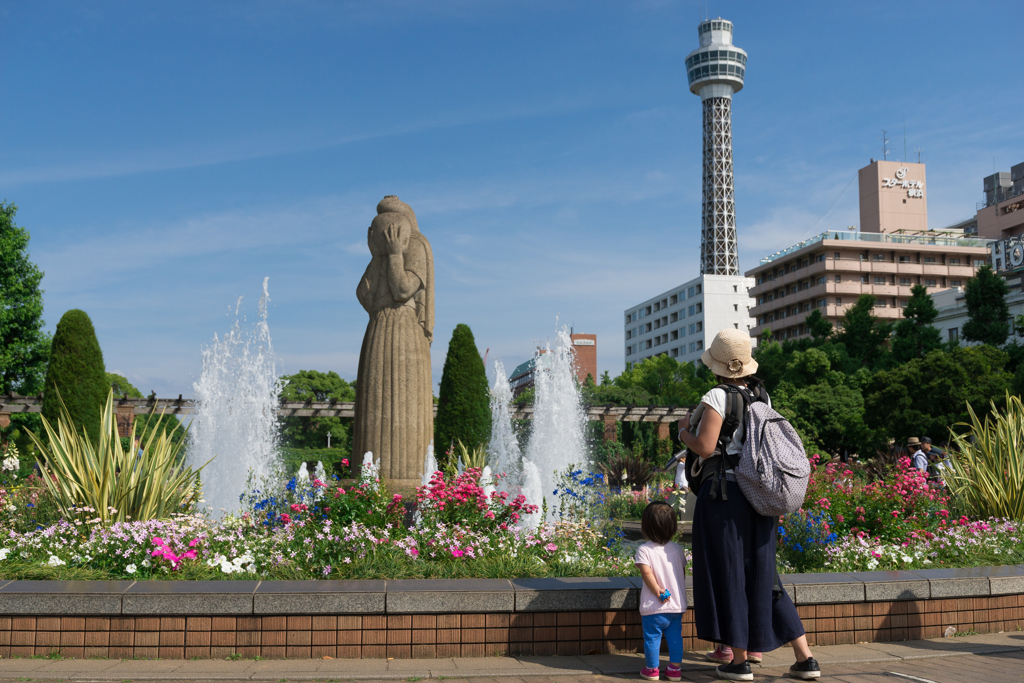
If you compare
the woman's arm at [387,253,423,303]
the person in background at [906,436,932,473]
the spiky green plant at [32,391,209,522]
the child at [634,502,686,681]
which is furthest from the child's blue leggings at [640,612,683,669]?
the person in background at [906,436,932,473]

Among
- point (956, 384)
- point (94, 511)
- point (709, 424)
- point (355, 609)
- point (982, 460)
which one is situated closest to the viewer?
point (709, 424)

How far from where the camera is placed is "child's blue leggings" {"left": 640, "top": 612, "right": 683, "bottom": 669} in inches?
169

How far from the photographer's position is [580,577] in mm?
5148

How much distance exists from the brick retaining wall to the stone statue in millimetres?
5424

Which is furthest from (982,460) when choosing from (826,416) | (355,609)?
(826,416)

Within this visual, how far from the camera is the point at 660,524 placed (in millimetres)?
4488

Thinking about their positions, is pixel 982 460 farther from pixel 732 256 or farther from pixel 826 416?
pixel 732 256

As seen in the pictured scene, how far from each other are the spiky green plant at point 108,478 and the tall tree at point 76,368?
10.7 m

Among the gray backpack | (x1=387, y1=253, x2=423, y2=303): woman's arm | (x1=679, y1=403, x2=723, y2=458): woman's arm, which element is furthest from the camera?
(x1=387, y1=253, x2=423, y2=303): woman's arm

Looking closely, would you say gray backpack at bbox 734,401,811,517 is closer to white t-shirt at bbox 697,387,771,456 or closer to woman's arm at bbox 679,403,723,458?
white t-shirt at bbox 697,387,771,456

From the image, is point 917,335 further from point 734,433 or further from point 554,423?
point 734,433

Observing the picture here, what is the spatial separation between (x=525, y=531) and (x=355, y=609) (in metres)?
2.01

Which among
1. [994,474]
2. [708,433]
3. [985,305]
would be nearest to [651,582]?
[708,433]

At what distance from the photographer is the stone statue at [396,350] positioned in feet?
33.5
